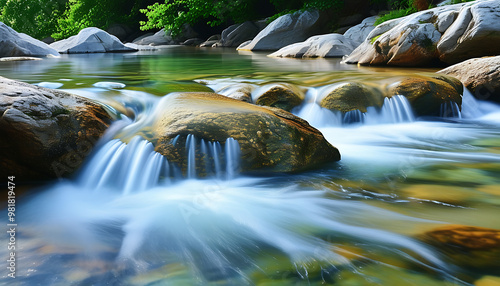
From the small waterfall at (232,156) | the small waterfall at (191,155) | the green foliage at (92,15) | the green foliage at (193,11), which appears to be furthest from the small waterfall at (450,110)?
the green foliage at (92,15)

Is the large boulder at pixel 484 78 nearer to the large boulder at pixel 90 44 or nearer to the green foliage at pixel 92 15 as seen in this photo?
the large boulder at pixel 90 44

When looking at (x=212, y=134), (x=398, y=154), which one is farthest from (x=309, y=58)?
(x=212, y=134)

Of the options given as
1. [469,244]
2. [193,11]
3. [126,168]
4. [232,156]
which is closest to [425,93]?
[232,156]

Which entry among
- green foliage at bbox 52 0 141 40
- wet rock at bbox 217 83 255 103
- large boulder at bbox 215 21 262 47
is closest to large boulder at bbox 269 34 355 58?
wet rock at bbox 217 83 255 103

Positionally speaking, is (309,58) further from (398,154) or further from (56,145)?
(56,145)

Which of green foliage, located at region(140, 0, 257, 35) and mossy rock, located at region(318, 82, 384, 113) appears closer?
mossy rock, located at region(318, 82, 384, 113)

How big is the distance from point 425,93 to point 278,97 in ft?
7.00

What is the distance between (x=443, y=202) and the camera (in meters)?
2.86

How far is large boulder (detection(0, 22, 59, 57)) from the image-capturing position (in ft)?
A: 44.2

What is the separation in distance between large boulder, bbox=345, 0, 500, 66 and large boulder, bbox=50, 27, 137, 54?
40.2ft

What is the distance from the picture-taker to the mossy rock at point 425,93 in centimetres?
580

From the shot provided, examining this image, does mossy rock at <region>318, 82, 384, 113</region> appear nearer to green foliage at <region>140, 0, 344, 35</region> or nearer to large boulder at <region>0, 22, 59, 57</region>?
large boulder at <region>0, 22, 59, 57</region>

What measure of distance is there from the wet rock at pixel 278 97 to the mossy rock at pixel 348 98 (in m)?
0.37

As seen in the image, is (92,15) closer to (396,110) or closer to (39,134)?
(396,110)
